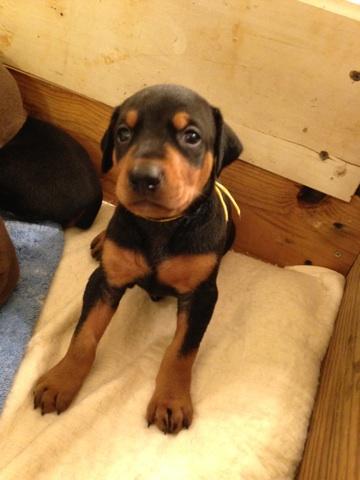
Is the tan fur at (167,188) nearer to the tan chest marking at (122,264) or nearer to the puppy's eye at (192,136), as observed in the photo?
the puppy's eye at (192,136)

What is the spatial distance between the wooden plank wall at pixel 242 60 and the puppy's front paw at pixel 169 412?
94 cm

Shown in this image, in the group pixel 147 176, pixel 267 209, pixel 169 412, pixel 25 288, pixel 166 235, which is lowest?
pixel 25 288

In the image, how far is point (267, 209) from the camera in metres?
2.03

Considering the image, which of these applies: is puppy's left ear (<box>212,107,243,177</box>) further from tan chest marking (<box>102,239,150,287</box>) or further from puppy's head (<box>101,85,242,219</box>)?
tan chest marking (<box>102,239,150,287</box>)

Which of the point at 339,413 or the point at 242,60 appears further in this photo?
the point at 242,60

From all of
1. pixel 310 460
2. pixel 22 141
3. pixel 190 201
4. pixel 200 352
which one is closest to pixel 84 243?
pixel 22 141

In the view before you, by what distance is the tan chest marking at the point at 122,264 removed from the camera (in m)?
1.44

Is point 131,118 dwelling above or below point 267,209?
above

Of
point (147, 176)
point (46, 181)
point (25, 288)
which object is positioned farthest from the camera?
point (46, 181)

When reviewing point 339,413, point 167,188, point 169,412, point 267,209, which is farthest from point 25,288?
point 339,413

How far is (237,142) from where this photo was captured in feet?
4.66

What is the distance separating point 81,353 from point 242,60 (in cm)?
110

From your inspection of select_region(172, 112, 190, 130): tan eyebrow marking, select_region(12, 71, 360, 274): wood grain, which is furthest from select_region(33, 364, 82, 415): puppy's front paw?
select_region(12, 71, 360, 274): wood grain

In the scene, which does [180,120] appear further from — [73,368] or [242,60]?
[73,368]
